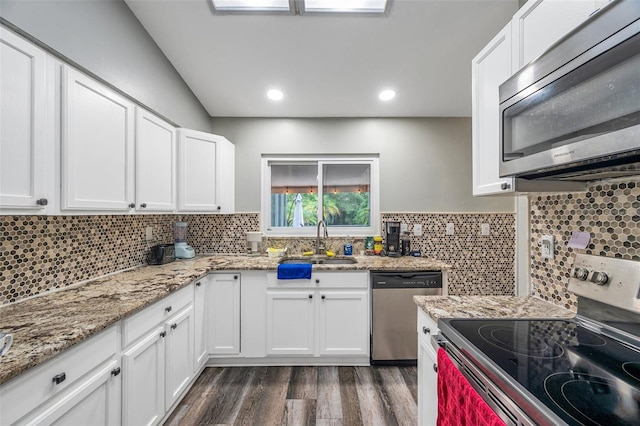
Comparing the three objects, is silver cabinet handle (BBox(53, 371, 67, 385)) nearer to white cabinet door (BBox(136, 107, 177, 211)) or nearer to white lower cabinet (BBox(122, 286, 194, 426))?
white lower cabinet (BBox(122, 286, 194, 426))

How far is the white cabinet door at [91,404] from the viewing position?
0.88 metres

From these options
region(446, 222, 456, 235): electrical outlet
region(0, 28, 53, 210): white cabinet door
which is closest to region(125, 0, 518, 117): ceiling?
region(0, 28, 53, 210): white cabinet door

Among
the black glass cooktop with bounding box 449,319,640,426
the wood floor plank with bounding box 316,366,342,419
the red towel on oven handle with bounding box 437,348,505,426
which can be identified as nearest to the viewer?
the black glass cooktop with bounding box 449,319,640,426

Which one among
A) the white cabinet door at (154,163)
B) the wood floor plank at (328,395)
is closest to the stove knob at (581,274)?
the wood floor plank at (328,395)

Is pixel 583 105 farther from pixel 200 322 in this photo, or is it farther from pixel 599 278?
pixel 200 322

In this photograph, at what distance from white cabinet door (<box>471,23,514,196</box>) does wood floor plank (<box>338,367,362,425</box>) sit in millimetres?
1630

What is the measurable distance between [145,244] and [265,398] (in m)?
1.62

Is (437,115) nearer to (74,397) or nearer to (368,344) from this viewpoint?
(368,344)

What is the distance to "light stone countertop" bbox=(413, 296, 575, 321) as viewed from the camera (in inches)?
45.8

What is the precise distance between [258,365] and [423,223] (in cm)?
223

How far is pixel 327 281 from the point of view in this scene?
224cm

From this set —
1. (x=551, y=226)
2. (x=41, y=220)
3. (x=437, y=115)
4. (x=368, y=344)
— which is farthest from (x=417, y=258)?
(x=41, y=220)

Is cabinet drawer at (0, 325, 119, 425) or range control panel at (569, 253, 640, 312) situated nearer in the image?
cabinet drawer at (0, 325, 119, 425)

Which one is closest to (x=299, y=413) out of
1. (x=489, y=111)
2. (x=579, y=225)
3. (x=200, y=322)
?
(x=200, y=322)
